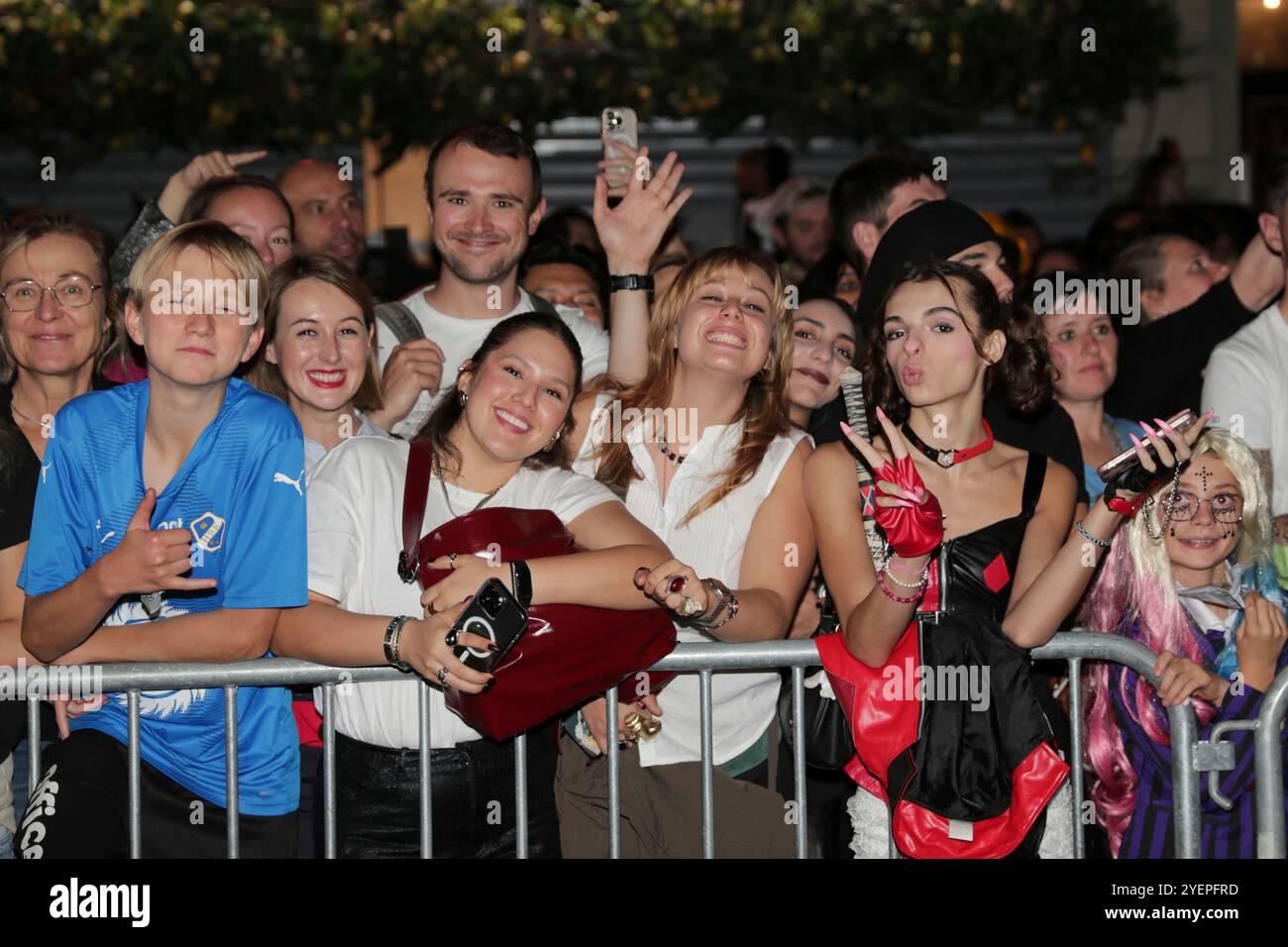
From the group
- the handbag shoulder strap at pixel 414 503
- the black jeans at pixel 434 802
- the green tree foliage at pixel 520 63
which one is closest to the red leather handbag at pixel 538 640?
the handbag shoulder strap at pixel 414 503

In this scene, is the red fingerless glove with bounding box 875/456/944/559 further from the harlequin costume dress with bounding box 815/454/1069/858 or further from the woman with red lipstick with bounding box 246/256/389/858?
the woman with red lipstick with bounding box 246/256/389/858

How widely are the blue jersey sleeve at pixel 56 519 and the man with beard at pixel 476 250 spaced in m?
1.35

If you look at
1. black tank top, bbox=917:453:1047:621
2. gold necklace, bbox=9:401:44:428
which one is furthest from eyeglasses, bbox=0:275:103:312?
black tank top, bbox=917:453:1047:621

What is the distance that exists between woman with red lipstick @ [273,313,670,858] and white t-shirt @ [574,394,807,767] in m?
0.21

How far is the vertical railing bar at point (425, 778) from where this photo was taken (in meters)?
3.68

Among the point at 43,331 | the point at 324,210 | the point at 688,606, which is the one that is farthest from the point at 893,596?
the point at 324,210

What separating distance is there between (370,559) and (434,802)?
656 mm

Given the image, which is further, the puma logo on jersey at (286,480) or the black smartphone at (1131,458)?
the puma logo on jersey at (286,480)

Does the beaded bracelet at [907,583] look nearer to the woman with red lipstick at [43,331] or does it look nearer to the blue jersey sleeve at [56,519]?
the blue jersey sleeve at [56,519]

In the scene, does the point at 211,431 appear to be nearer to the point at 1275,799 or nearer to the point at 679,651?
the point at 679,651

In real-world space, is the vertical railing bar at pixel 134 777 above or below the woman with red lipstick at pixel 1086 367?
below

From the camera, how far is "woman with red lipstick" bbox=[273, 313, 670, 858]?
3.62m

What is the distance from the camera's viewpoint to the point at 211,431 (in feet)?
12.3

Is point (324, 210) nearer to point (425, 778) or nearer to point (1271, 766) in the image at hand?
point (425, 778)
